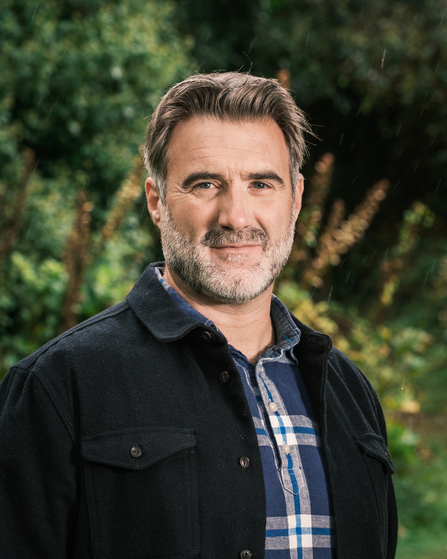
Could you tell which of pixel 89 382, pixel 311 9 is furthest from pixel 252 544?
pixel 311 9

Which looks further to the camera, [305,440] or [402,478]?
[402,478]

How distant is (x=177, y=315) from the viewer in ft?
4.97

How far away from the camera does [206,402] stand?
1.41m

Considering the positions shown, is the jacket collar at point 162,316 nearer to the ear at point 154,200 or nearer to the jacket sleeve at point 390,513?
the ear at point 154,200

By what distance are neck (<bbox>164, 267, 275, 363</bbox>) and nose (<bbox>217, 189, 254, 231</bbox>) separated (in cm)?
22

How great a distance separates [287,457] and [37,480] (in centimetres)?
60

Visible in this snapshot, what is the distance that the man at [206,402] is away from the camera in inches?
49.9

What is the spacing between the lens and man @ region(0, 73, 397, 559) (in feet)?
4.16

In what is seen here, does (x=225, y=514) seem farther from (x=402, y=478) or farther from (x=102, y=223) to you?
(x=102, y=223)

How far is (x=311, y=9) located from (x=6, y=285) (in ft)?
20.7

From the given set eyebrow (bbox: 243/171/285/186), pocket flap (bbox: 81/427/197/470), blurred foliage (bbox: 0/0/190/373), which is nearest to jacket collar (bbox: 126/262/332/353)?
pocket flap (bbox: 81/427/197/470)

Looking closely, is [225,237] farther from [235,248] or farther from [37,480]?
[37,480]

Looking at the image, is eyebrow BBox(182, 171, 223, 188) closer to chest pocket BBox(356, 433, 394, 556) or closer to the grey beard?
the grey beard

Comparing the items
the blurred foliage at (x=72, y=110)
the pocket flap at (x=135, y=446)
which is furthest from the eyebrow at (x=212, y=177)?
the blurred foliage at (x=72, y=110)
